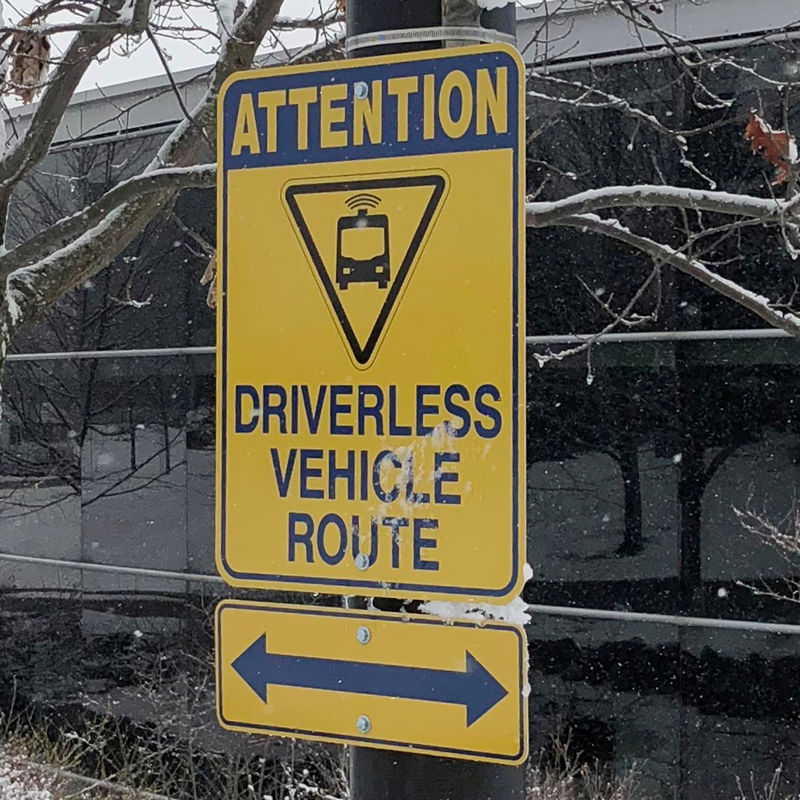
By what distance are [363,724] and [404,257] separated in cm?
72

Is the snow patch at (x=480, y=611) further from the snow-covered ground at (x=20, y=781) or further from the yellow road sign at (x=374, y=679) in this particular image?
the snow-covered ground at (x=20, y=781)

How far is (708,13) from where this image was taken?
832 centimetres

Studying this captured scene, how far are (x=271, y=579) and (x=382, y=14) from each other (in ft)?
3.06

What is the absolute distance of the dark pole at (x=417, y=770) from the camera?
1926mm

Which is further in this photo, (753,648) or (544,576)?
(544,576)

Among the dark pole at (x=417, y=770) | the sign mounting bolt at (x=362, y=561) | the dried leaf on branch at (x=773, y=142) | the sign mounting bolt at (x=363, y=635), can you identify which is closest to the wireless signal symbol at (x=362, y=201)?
the dark pole at (x=417, y=770)

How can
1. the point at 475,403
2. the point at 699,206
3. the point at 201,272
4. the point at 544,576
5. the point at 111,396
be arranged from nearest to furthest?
1. the point at 475,403
2. the point at 699,206
3. the point at 544,576
4. the point at 201,272
5. the point at 111,396

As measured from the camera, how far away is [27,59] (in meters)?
6.54

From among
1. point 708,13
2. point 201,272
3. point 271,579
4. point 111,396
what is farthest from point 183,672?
point 271,579

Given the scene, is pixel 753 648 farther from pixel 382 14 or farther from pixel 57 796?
pixel 382 14

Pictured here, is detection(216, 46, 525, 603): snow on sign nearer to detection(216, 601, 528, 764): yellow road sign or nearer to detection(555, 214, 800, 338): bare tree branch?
detection(216, 601, 528, 764): yellow road sign

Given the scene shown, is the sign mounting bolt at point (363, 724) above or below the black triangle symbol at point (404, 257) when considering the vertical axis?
below

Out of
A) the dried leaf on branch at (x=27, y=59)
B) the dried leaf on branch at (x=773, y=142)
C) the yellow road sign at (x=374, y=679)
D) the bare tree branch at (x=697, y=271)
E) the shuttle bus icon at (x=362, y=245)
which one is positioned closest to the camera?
the yellow road sign at (x=374, y=679)

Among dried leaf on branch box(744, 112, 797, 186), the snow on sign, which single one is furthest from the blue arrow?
dried leaf on branch box(744, 112, 797, 186)
